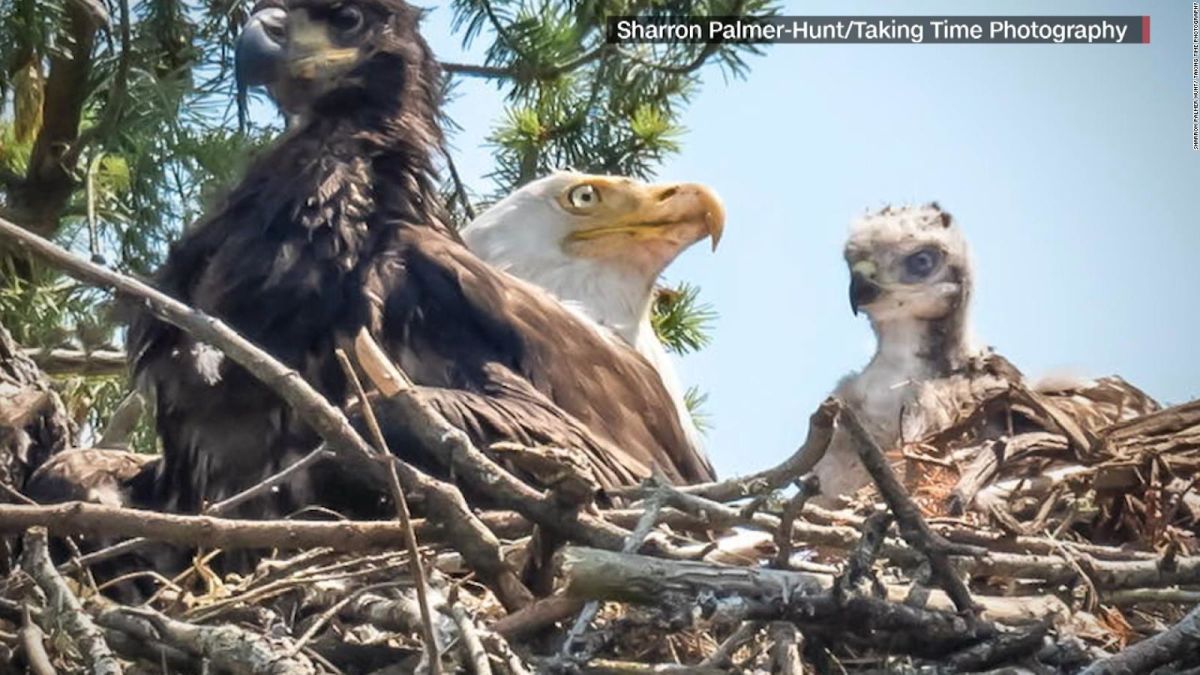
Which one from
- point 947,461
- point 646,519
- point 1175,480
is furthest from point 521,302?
point 646,519

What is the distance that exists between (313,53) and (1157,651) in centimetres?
258

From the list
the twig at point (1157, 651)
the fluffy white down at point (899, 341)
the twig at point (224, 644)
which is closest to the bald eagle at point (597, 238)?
the fluffy white down at point (899, 341)

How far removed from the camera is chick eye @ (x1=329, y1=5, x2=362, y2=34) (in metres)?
5.00

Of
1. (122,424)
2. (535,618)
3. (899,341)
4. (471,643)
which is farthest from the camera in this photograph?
(899,341)

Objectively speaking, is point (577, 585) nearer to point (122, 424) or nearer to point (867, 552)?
point (867, 552)

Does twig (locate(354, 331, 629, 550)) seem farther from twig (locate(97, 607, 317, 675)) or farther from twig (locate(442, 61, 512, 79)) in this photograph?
twig (locate(442, 61, 512, 79))

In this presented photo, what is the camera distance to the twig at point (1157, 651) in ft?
9.73

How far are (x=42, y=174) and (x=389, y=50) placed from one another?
135cm

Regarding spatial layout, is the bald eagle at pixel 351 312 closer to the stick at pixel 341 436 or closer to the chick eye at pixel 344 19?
the chick eye at pixel 344 19

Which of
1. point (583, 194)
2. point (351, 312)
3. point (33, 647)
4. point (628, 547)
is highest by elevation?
point (583, 194)

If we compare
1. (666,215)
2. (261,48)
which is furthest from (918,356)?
(261,48)

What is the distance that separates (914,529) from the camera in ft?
10.3

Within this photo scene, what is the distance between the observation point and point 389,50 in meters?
5.00

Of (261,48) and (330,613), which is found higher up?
(261,48)
